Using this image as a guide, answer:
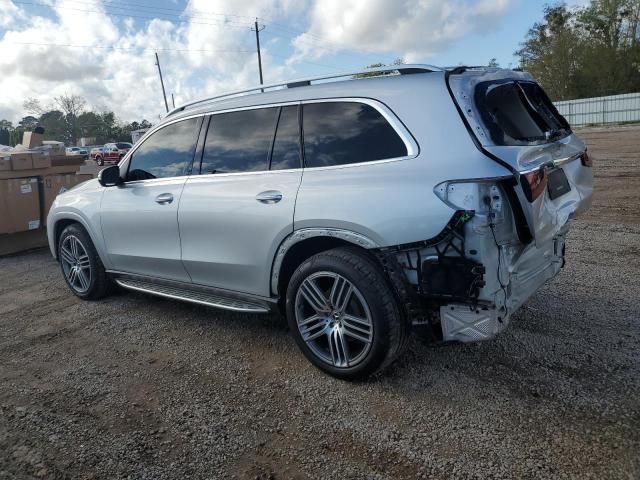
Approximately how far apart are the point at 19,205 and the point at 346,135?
255 inches

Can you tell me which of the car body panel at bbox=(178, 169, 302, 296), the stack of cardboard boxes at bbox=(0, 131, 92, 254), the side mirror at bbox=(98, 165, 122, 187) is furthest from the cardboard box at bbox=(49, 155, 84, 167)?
the car body panel at bbox=(178, 169, 302, 296)

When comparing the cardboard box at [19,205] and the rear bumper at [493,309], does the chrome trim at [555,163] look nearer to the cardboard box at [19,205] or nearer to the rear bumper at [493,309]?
the rear bumper at [493,309]

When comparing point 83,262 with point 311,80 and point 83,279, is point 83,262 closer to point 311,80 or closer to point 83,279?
point 83,279

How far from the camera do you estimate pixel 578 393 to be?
9.74 feet

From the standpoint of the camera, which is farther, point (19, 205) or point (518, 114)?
point (19, 205)

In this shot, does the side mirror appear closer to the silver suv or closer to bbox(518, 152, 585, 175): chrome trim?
the silver suv

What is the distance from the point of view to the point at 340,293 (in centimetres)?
320

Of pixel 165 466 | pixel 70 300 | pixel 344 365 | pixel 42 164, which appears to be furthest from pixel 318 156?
pixel 42 164

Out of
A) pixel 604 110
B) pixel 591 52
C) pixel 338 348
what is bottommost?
pixel 338 348

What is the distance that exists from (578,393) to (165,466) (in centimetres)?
230

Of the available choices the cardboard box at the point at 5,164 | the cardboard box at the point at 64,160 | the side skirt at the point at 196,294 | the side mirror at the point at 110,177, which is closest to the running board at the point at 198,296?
the side skirt at the point at 196,294

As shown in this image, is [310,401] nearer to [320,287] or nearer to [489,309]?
[320,287]

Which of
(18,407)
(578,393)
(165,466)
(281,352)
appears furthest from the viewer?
(281,352)

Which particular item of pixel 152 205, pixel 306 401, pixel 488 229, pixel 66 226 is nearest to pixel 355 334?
pixel 306 401
